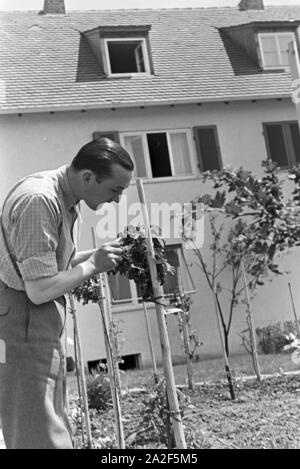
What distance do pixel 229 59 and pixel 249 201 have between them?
9.68 m

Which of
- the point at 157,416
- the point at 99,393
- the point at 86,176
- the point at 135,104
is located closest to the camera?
the point at 86,176

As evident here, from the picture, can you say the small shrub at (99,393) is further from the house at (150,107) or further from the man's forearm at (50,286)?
the man's forearm at (50,286)

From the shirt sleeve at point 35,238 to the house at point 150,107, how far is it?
7410 mm

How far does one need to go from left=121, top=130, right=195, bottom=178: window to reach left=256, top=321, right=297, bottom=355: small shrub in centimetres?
246

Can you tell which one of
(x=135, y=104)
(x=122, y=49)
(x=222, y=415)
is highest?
(x=122, y=49)

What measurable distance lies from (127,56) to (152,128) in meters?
1.49

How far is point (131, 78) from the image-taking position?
10.4 metres

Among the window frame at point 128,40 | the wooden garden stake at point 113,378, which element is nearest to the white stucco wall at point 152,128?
the window frame at point 128,40

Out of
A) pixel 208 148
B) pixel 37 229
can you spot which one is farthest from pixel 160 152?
pixel 37 229

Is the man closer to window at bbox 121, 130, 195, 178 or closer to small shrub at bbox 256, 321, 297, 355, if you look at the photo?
small shrub at bbox 256, 321, 297, 355

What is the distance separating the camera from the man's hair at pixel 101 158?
1.73 meters

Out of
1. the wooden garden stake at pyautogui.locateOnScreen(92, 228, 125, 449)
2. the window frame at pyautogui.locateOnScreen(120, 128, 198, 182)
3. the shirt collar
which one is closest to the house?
the window frame at pyautogui.locateOnScreen(120, 128, 198, 182)

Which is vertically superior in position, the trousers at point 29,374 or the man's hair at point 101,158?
the man's hair at point 101,158

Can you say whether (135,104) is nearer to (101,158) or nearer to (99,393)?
(99,393)
